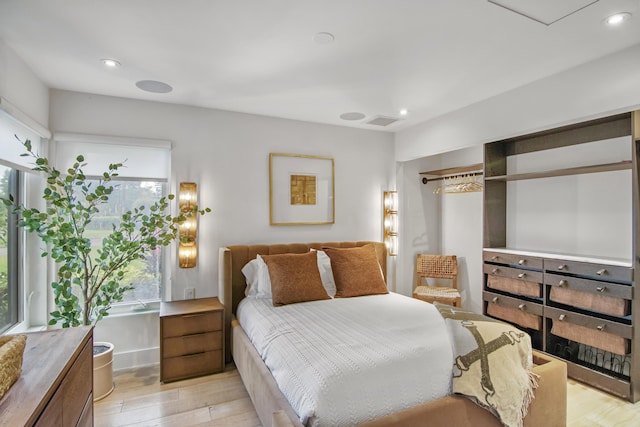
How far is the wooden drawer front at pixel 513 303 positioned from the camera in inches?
122

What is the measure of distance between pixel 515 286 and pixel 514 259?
25 centimetres

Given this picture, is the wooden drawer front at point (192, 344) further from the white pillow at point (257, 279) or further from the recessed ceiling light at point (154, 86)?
the recessed ceiling light at point (154, 86)

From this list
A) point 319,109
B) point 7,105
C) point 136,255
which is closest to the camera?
point 7,105

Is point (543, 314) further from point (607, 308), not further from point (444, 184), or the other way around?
point (444, 184)

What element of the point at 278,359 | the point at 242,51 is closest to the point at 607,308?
the point at 278,359

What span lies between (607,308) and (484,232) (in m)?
1.23

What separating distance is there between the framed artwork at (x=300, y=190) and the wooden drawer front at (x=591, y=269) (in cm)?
223

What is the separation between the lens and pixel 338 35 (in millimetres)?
2125

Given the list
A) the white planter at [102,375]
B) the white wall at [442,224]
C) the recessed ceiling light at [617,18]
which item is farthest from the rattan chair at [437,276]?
the white planter at [102,375]

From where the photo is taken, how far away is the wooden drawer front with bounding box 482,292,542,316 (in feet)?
10.2

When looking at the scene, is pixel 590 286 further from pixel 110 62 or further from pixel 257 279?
pixel 110 62

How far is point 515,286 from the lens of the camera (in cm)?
325

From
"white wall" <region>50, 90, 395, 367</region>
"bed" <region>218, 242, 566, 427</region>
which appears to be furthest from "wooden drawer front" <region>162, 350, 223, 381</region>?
"white wall" <region>50, 90, 395, 367</region>

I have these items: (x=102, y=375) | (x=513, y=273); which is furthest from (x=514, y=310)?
(x=102, y=375)
